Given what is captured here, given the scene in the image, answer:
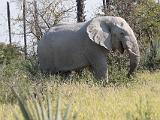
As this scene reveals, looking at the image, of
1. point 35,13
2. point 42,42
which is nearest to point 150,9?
point 42,42

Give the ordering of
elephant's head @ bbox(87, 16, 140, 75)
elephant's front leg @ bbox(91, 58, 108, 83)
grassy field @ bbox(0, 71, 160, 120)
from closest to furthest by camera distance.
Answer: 1. grassy field @ bbox(0, 71, 160, 120)
2. elephant's front leg @ bbox(91, 58, 108, 83)
3. elephant's head @ bbox(87, 16, 140, 75)

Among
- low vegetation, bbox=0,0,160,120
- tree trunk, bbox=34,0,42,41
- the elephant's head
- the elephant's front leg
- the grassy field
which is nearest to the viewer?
low vegetation, bbox=0,0,160,120

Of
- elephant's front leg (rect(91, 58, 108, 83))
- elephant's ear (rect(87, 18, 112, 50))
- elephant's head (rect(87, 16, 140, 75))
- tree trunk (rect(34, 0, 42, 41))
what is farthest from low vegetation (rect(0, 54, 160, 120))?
tree trunk (rect(34, 0, 42, 41))

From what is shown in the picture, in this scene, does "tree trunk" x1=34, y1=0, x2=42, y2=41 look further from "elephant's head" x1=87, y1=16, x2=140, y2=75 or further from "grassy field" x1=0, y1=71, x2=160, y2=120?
"grassy field" x1=0, y1=71, x2=160, y2=120

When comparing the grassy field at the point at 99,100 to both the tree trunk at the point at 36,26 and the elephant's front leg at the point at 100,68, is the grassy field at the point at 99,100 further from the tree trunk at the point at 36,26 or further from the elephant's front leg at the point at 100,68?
the tree trunk at the point at 36,26

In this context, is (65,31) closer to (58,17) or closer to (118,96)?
(118,96)

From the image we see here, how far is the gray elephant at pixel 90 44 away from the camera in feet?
44.7

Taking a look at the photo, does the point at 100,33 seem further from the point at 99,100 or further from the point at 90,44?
the point at 99,100

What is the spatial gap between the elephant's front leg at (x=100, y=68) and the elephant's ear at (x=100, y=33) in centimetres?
41

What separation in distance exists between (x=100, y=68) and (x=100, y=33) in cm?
98

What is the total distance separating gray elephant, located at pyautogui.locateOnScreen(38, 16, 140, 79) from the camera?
13.6m

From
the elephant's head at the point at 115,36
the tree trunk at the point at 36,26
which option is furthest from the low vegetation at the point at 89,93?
the tree trunk at the point at 36,26

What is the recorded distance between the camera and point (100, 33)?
45.4 feet

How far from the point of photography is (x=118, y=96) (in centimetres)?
962
